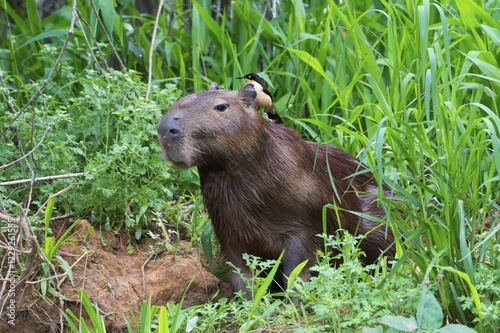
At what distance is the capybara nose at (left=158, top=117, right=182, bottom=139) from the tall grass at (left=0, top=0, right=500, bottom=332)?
67 centimetres

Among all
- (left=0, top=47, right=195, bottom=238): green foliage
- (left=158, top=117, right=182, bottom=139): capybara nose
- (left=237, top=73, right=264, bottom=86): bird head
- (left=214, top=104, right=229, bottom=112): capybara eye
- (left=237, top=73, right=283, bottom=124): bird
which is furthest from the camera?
(left=237, top=73, right=264, bottom=86): bird head

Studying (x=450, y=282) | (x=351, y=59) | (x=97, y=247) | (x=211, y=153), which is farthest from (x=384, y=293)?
(x=351, y=59)

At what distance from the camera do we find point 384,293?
359cm

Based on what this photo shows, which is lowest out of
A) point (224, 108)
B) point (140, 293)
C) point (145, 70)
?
point (140, 293)

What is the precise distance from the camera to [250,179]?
4.52m

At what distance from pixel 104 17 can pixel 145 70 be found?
710 mm

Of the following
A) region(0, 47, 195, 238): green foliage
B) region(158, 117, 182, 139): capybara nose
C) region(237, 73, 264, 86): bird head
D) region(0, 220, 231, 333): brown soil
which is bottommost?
region(0, 220, 231, 333): brown soil

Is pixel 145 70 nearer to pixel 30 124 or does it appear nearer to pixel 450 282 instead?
pixel 30 124

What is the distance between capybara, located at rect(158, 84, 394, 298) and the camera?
4.43 metres

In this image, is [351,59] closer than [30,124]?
No

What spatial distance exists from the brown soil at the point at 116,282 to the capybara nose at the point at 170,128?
686 mm

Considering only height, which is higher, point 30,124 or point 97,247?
point 30,124

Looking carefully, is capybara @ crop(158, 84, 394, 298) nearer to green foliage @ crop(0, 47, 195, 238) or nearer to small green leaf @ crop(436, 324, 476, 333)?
green foliage @ crop(0, 47, 195, 238)

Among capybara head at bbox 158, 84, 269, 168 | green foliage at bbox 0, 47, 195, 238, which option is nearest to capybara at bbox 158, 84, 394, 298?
capybara head at bbox 158, 84, 269, 168
